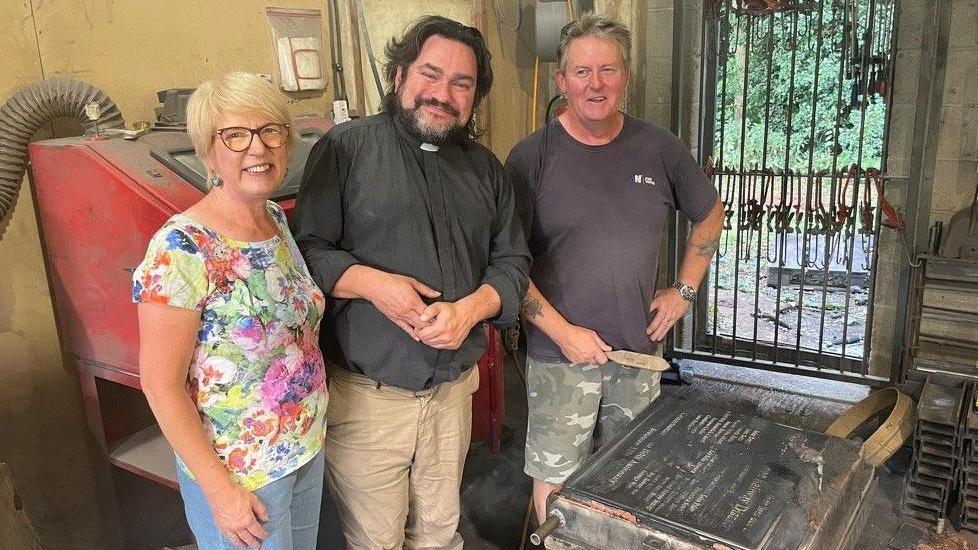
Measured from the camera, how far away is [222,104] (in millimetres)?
1228

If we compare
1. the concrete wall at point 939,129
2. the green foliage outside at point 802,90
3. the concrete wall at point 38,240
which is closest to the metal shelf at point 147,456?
the concrete wall at point 38,240

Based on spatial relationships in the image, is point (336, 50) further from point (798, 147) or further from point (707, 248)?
point (798, 147)

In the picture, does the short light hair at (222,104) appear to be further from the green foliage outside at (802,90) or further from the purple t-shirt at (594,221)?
the green foliage outside at (802,90)

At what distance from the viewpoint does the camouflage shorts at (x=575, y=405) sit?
197 centimetres

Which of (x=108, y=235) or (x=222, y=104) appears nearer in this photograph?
(x=222, y=104)

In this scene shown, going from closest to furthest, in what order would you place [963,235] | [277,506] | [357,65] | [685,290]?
[277,506]
[685,290]
[357,65]
[963,235]

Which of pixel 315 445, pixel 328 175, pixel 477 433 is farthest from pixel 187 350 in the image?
pixel 477 433

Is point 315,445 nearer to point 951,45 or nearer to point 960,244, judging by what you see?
point 960,244

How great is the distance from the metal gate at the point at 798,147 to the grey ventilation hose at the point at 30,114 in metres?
2.74

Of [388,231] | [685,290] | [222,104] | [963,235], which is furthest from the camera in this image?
[963,235]

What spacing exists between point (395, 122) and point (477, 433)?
6.10 feet

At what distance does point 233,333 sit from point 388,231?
410mm

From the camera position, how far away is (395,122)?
1570 millimetres

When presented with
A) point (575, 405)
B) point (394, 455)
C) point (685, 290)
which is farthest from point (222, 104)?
point (685, 290)
